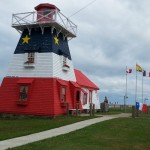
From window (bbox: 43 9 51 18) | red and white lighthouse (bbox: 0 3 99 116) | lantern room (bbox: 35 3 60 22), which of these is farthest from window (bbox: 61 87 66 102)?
window (bbox: 43 9 51 18)

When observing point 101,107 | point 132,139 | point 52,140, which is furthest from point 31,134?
point 101,107

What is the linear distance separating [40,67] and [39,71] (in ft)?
1.15

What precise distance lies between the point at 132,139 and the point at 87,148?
3.65 m

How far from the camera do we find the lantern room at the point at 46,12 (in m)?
27.9

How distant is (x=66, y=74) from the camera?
3020 centimetres

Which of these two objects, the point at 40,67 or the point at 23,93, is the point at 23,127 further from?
the point at 40,67

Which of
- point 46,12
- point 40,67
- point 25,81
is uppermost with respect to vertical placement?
point 46,12

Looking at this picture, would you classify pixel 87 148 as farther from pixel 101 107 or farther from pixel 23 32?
pixel 101 107

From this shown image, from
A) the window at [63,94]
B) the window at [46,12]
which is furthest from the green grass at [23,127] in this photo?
the window at [46,12]

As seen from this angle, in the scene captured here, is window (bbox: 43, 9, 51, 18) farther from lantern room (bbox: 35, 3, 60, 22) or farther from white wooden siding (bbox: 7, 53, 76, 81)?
white wooden siding (bbox: 7, 53, 76, 81)

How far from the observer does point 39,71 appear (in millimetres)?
27656

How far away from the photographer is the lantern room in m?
27.9

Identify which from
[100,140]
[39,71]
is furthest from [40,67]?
[100,140]

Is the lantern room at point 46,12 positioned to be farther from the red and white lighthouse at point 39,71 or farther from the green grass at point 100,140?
the green grass at point 100,140
